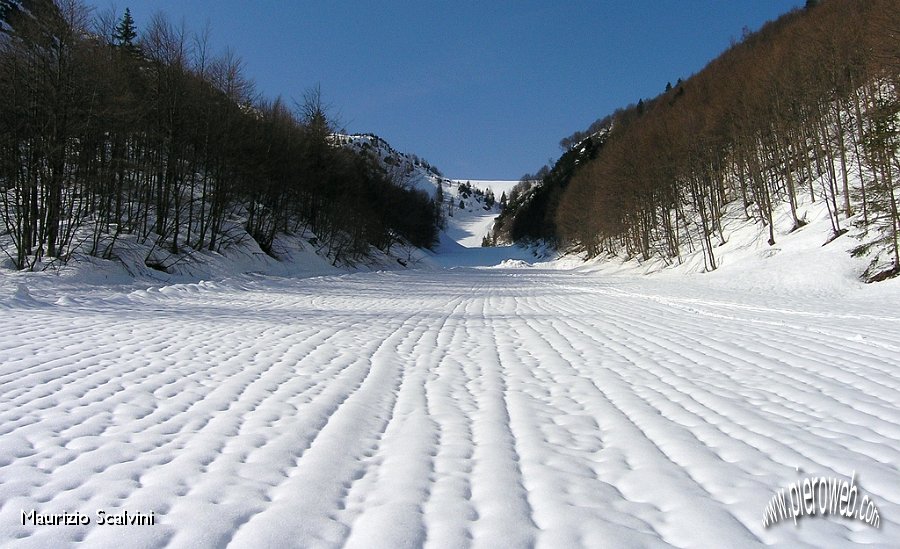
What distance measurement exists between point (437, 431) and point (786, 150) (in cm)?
3333

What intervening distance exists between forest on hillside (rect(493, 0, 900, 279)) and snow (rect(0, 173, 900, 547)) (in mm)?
12893

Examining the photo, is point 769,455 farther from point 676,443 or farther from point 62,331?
point 62,331

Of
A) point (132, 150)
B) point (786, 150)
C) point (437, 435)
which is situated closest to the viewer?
point (437, 435)

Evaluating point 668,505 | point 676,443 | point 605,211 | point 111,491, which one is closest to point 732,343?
point 676,443

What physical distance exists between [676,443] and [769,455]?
538 millimetres

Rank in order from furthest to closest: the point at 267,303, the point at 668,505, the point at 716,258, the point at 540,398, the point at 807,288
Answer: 1. the point at 716,258
2. the point at 807,288
3. the point at 267,303
4. the point at 540,398
5. the point at 668,505

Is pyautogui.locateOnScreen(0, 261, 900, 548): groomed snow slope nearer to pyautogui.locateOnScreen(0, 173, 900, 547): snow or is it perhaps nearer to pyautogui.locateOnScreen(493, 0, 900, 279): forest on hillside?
pyautogui.locateOnScreen(0, 173, 900, 547): snow

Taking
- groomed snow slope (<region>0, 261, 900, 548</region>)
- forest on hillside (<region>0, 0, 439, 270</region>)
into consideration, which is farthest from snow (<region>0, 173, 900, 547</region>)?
forest on hillside (<region>0, 0, 439, 270</region>)

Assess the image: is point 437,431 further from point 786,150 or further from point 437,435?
point 786,150

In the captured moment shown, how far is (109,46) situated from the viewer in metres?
19.5

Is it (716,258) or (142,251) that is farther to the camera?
(716,258)

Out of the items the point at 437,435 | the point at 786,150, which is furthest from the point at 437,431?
the point at 786,150

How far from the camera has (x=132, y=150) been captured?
20719 mm

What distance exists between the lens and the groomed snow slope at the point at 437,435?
88.9 inches
